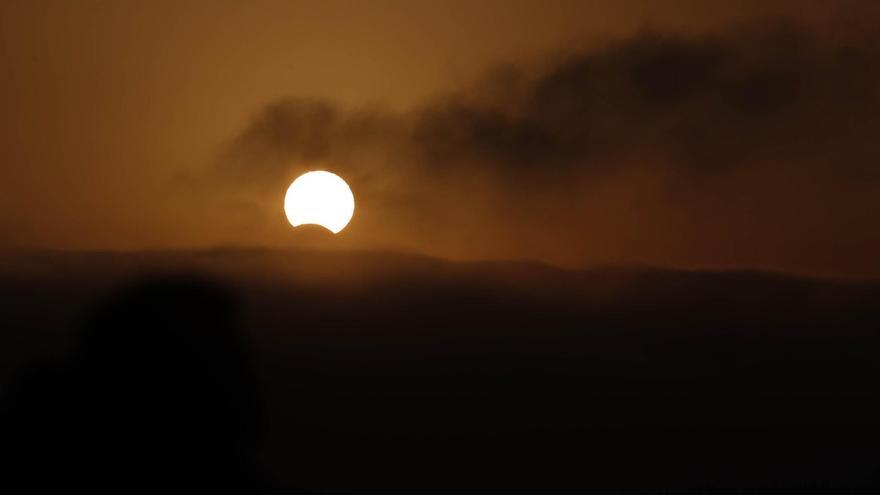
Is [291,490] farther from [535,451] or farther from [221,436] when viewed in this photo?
[535,451]

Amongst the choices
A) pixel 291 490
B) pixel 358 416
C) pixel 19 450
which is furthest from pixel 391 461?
pixel 19 450

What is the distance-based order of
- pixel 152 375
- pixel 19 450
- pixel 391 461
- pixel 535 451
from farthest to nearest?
pixel 535 451 < pixel 391 461 < pixel 152 375 < pixel 19 450

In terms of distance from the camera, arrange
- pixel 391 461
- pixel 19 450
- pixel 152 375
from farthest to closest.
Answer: pixel 391 461 < pixel 152 375 < pixel 19 450

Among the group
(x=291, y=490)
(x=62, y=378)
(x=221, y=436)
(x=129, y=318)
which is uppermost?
(x=129, y=318)

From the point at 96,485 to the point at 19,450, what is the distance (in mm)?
1493

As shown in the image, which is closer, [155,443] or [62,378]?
[62,378]

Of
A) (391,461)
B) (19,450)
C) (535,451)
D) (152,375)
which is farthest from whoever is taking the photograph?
(535,451)

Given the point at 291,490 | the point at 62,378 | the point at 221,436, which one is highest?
the point at 62,378

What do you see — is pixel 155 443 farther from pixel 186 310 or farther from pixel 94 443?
pixel 186 310

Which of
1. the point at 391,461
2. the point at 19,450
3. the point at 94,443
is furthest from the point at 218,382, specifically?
the point at 391,461

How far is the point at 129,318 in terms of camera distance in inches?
675

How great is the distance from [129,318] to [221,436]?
2.83 m

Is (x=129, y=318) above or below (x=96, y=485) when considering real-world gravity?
above

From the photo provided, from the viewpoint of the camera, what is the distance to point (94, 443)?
17.1 meters
